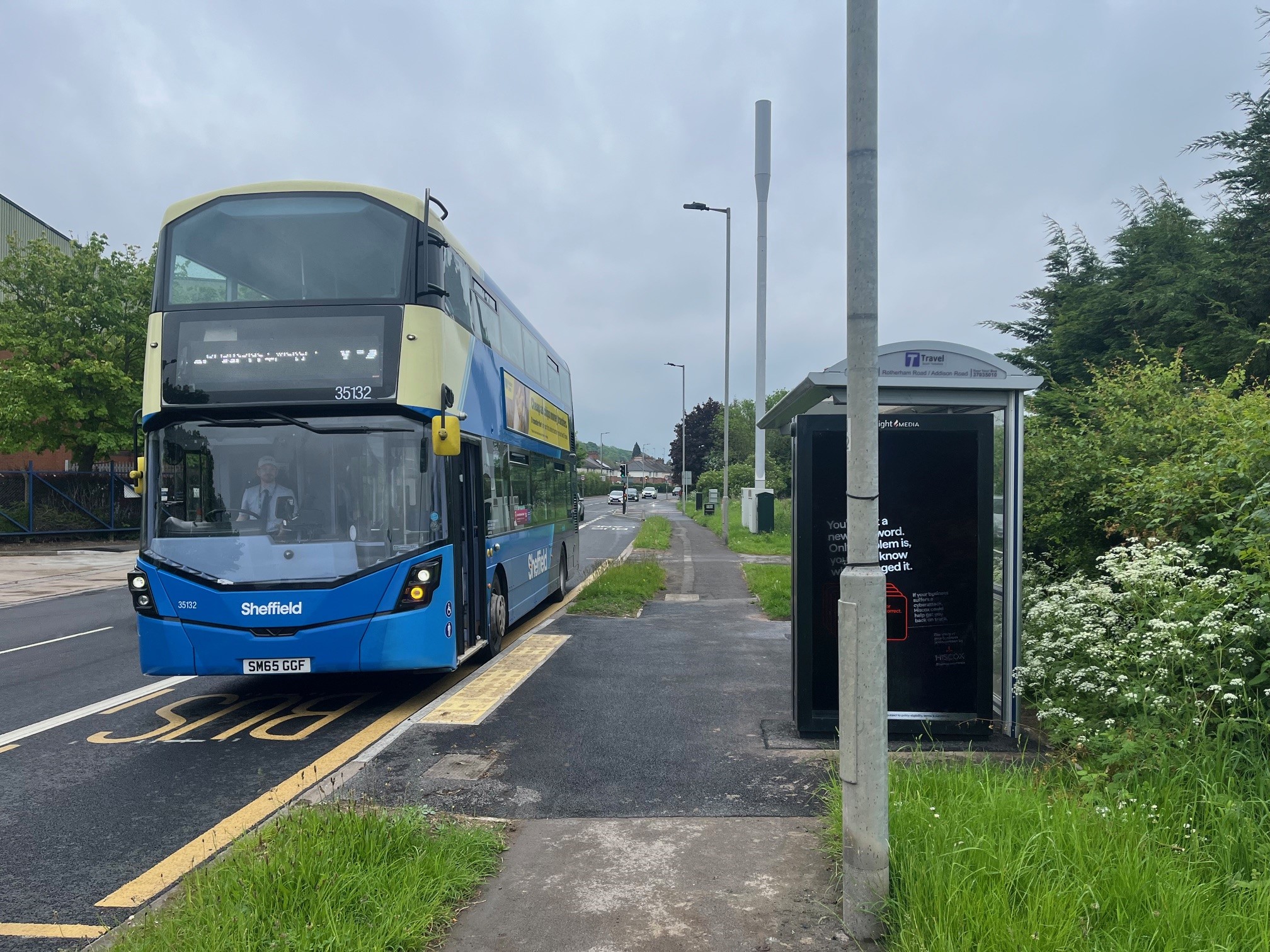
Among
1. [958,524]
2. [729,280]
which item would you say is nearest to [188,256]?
[958,524]

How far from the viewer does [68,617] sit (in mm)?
13016

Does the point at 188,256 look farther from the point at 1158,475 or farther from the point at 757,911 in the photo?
the point at 1158,475

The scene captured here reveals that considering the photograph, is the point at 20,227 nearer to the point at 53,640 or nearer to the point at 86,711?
the point at 53,640

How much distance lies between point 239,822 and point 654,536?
2571 cm

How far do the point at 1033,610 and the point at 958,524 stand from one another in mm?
773

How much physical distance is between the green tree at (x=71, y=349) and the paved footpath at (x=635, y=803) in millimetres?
23347

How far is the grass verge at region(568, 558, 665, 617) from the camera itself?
13.1 m

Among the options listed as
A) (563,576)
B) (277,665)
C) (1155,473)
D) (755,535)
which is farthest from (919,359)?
(755,535)

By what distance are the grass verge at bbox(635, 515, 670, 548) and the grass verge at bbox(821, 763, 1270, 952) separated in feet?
73.8

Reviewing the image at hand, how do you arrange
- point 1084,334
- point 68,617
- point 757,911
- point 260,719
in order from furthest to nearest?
point 1084,334 < point 68,617 < point 260,719 < point 757,911

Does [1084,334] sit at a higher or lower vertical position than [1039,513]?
higher

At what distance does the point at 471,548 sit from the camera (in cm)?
821

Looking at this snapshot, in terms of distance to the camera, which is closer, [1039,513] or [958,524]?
[958,524]

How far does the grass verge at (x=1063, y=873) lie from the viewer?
294 centimetres
